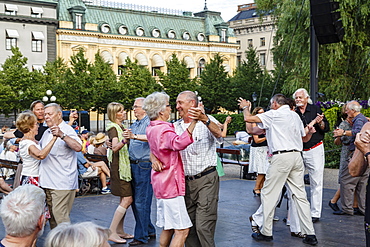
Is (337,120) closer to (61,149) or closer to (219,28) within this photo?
(61,149)

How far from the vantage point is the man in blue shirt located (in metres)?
7.25

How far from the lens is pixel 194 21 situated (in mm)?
79250

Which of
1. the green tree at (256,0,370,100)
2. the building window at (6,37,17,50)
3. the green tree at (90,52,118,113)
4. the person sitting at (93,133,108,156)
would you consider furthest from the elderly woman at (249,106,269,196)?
the building window at (6,37,17,50)

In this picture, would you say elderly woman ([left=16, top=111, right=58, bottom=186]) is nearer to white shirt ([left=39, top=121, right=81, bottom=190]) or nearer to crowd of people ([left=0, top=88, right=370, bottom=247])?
crowd of people ([left=0, top=88, right=370, bottom=247])

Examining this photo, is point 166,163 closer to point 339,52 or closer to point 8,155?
point 8,155

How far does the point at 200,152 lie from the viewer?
5.79 m

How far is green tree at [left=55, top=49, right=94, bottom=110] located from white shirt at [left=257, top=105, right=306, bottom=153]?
45654 millimetres

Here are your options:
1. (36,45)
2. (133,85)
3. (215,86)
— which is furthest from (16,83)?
(215,86)

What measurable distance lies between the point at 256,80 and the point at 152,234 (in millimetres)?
52600

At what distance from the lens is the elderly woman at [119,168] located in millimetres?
7289

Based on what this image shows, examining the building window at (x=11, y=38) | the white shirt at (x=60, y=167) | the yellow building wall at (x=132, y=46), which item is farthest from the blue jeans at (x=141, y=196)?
the yellow building wall at (x=132, y=46)

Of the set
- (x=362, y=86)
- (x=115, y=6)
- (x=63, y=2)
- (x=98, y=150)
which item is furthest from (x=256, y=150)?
(x=115, y=6)

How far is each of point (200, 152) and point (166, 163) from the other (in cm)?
50

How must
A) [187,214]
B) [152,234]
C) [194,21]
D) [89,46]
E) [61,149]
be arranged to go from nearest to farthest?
1. [187,214]
2. [61,149]
3. [152,234]
4. [89,46]
5. [194,21]
